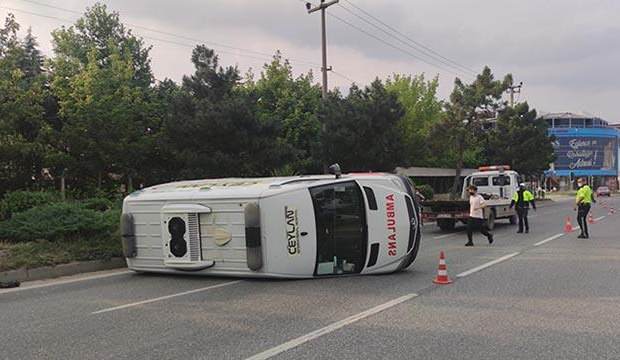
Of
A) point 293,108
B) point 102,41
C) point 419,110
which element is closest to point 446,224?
point 293,108

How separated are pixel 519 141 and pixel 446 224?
28548 mm

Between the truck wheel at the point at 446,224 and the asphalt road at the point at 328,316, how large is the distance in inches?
355

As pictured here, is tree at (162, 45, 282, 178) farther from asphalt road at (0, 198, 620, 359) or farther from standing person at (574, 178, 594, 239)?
standing person at (574, 178, 594, 239)

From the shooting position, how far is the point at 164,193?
→ 34.8 feet

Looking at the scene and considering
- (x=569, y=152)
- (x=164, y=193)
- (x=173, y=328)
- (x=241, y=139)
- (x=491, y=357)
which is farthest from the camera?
(x=569, y=152)

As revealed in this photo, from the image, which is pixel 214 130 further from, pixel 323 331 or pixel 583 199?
pixel 323 331

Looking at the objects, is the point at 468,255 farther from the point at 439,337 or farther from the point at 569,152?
the point at 569,152

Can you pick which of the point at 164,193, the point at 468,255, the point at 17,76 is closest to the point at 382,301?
the point at 164,193

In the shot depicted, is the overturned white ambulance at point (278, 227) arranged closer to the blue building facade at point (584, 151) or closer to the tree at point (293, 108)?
the tree at point (293, 108)

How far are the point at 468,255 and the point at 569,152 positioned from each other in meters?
105

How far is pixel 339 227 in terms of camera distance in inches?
392

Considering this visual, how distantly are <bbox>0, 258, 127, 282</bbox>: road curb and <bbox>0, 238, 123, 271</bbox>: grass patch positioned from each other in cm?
10

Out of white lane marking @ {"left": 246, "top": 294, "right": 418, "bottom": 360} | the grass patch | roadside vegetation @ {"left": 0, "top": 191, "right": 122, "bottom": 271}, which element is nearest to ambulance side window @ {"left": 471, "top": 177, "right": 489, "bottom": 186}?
roadside vegetation @ {"left": 0, "top": 191, "right": 122, "bottom": 271}

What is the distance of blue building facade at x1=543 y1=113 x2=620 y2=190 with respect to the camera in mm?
108250
